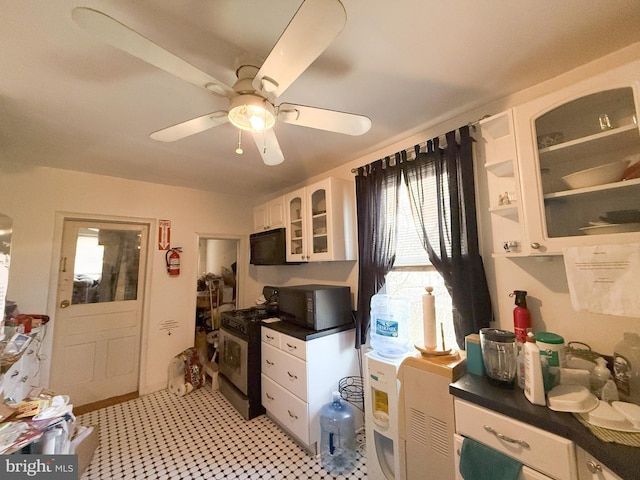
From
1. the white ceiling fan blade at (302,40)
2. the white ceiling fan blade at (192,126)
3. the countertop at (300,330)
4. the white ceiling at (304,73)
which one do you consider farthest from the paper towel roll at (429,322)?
the white ceiling fan blade at (192,126)

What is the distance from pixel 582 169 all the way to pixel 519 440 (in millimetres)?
1164

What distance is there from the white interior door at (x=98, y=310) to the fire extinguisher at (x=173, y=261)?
0.95 ft

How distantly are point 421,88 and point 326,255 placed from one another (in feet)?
4.48

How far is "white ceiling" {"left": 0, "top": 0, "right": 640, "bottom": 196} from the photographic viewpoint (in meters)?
0.98

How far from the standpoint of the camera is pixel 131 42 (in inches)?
31.3

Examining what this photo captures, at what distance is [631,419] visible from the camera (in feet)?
2.77

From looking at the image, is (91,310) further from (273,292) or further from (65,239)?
(273,292)

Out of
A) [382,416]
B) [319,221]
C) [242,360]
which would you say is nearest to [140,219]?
[242,360]

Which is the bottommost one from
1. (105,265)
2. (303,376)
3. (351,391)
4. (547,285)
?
(351,391)

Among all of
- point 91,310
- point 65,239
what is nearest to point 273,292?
point 91,310

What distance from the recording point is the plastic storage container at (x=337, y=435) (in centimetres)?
177

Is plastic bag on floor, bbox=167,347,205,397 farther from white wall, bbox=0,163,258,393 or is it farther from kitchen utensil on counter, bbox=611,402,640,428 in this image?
kitchen utensil on counter, bbox=611,402,640,428

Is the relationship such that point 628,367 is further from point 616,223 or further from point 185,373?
point 185,373

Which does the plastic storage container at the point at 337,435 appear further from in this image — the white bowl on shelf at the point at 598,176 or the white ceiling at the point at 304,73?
the white ceiling at the point at 304,73
